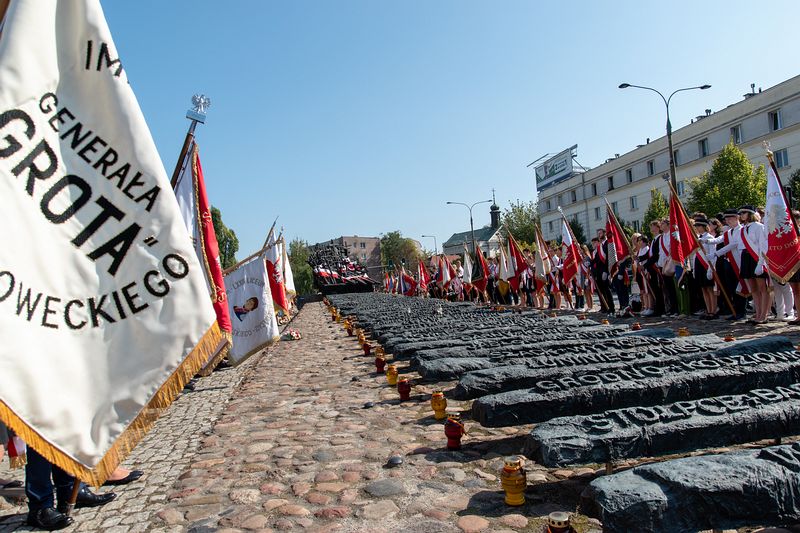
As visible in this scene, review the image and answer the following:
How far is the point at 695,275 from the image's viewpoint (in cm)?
1084

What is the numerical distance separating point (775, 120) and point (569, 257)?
3098 centimetres

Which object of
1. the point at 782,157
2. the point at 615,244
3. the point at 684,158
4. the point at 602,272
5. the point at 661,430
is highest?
the point at 684,158

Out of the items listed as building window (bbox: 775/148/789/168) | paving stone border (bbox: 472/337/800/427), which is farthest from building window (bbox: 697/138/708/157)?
paving stone border (bbox: 472/337/800/427)

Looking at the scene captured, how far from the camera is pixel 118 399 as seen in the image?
261cm

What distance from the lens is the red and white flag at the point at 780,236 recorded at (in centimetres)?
834

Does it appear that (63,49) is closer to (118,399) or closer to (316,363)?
(118,399)

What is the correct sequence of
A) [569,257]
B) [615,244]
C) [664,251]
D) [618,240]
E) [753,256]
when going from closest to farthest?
[753,256]
[664,251]
[618,240]
[615,244]
[569,257]

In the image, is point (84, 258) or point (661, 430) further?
point (661, 430)

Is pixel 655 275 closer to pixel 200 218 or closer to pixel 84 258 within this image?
pixel 200 218

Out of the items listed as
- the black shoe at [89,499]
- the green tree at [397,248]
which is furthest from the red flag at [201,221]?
the green tree at [397,248]

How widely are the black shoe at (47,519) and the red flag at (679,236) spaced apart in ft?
32.6

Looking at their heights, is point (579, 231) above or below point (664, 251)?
above

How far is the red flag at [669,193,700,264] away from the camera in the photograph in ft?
33.8

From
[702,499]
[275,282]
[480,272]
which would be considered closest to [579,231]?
[480,272]
